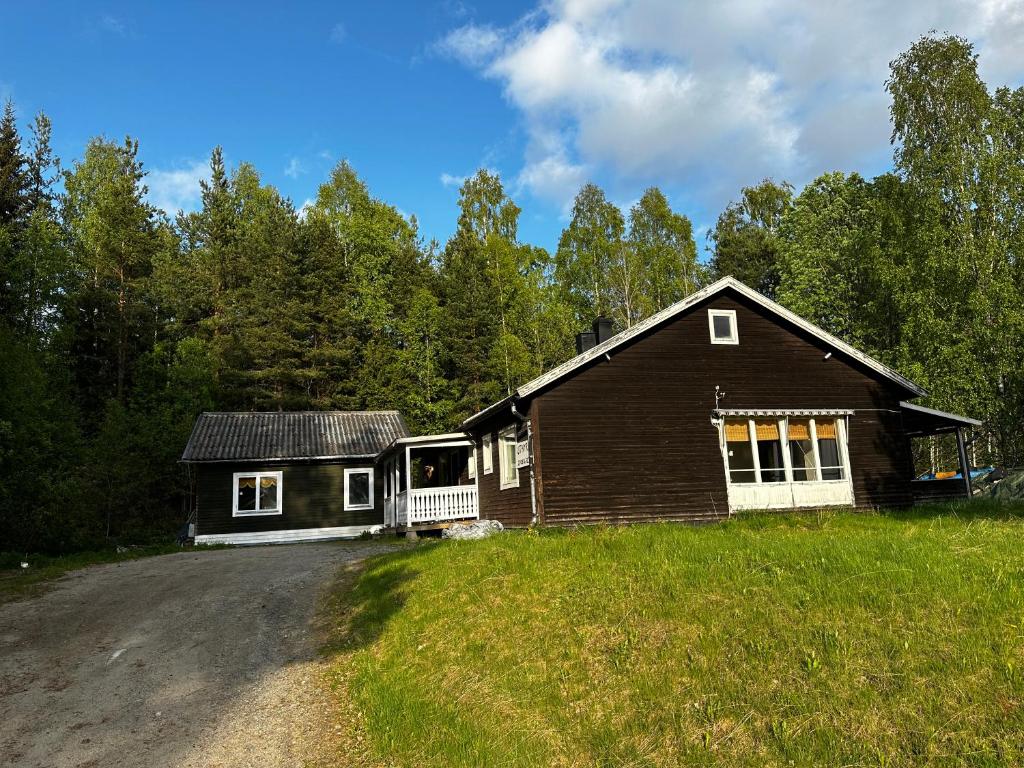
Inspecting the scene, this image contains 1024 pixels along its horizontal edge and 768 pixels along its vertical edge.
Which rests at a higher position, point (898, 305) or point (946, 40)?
point (946, 40)

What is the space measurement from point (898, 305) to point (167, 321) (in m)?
39.8

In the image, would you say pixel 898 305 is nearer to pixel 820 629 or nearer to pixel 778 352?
pixel 778 352

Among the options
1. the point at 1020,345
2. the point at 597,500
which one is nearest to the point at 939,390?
the point at 1020,345

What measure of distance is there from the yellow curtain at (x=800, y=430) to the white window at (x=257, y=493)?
743 inches

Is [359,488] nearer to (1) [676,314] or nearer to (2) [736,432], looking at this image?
(1) [676,314]

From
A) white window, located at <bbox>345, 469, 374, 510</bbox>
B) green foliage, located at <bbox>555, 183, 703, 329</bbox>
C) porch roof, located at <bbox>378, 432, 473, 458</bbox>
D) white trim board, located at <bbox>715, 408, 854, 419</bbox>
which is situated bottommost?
white window, located at <bbox>345, 469, 374, 510</bbox>

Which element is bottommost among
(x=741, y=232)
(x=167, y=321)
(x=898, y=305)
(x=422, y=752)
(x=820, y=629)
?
(x=422, y=752)

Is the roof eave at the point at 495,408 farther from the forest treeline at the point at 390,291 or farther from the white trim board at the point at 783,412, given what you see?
the forest treeline at the point at 390,291

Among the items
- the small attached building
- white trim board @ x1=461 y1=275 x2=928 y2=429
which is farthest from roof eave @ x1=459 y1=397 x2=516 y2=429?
the small attached building

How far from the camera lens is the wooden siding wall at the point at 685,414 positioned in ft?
61.7

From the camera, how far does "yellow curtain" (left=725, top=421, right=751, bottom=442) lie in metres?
20.4

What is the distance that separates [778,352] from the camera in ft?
69.0

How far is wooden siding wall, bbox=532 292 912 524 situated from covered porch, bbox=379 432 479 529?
227 inches

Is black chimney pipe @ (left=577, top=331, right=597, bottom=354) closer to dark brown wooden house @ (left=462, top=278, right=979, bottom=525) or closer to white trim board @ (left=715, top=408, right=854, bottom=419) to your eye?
dark brown wooden house @ (left=462, top=278, right=979, bottom=525)
